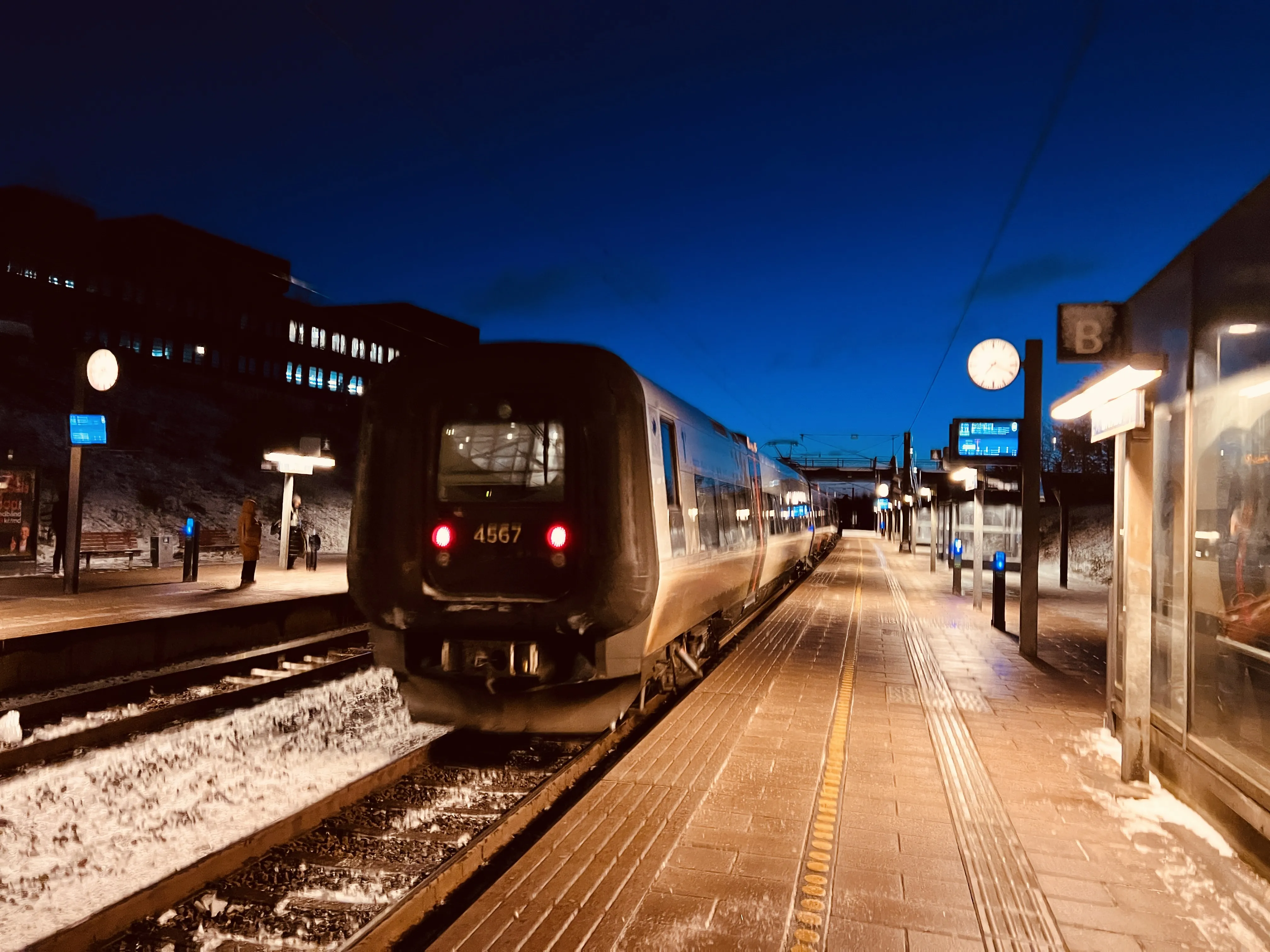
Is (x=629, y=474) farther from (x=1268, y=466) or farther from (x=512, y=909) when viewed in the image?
(x=1268, y=466)

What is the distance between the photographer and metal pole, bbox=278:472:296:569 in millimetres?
18297

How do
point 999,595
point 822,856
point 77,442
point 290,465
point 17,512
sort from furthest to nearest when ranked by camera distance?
point 290,465 < point 17,512 < point 77,442 < point 999,595 < point 822,856

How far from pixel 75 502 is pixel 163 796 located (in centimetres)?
1117

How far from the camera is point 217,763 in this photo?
629cm

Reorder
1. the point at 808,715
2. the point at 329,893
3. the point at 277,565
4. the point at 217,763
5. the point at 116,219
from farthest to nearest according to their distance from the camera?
1. the point at 116,219
2. the point at 277,565
3. the point at 808,715
4. the point at 217,763
5. the point at 329,893

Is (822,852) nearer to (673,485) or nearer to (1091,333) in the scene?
(673,485)

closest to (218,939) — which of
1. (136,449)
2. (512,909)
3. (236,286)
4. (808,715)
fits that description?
(512,909)

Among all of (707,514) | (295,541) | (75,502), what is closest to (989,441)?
(707,514)

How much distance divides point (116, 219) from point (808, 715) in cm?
5705

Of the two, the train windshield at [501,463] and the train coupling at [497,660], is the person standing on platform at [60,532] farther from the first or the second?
the train coupling at [497,660]

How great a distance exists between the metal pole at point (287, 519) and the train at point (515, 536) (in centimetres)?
1270

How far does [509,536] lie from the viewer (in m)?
5.99

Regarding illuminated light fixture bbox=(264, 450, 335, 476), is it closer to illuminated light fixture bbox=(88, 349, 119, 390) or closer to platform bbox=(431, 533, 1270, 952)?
illuminated light fixture bbox=(88, 349, 119, 390)

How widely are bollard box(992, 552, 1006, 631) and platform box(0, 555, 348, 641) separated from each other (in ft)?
32.4
